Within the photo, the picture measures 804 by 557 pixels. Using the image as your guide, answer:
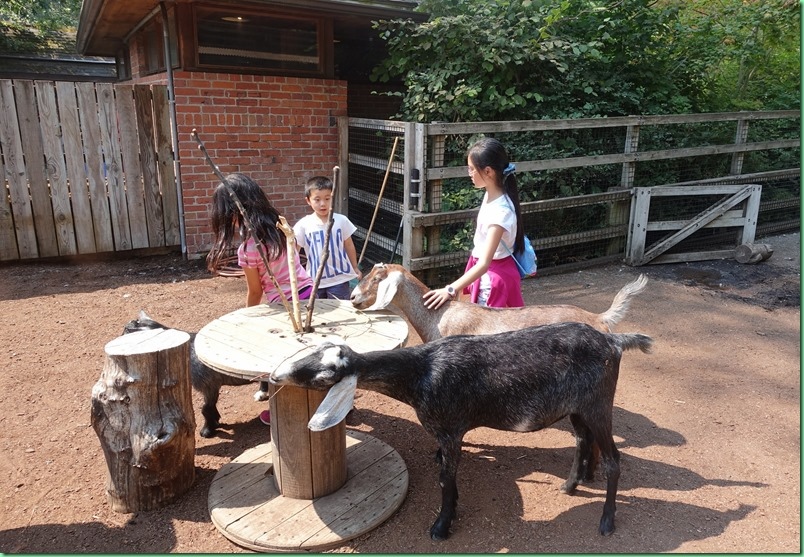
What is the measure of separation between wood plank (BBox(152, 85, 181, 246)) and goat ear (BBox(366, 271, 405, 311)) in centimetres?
499

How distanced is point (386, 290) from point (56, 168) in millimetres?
5587

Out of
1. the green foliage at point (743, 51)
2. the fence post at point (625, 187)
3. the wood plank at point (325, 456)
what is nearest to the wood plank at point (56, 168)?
the wood plank at point (325, 456)

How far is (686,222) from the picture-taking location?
7617 millimetres

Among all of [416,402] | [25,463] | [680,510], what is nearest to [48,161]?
[25,463]

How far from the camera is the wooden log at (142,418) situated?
114 inches

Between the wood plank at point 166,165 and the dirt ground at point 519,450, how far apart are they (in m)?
1.60

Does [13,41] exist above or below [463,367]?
above

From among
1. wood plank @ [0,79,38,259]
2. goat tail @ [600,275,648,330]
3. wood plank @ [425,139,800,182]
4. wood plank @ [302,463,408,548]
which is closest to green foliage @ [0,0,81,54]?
wood plank @ [0,79,38,259]

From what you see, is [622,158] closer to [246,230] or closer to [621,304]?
[621,304]

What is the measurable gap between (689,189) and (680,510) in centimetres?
552

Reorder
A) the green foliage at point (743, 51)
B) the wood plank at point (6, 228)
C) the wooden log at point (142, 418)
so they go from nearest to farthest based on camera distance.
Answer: the wooden log at point (142, 418), the wood plank at point (6, 228), the green foliage at point (743, 51)

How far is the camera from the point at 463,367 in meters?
2.72

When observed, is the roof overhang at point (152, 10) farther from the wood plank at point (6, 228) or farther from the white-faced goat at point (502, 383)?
the white-faced goat at point (502, 383)

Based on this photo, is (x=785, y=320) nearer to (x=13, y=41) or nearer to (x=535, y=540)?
(x=535, y=540)
